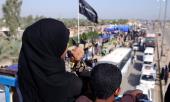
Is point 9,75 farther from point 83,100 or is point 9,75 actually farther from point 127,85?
point 127,85

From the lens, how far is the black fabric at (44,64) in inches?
69.7

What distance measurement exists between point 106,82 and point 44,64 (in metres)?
0.36

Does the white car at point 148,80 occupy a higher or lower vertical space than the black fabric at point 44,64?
lower

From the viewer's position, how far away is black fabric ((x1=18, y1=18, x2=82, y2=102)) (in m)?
1.77

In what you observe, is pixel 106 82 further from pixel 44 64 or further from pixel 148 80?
pixel 148 80

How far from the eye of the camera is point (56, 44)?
5.86 feet

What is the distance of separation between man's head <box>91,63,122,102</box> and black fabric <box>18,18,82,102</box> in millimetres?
161

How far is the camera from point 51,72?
5.84 feet

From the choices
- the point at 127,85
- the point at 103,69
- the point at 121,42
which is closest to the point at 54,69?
the point at 103,69

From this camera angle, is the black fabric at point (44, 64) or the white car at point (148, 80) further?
the white car at point (148, 80)

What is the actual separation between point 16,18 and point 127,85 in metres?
23.0

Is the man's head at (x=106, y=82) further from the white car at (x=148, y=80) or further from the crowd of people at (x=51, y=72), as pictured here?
the white car at (x=148, y=80)

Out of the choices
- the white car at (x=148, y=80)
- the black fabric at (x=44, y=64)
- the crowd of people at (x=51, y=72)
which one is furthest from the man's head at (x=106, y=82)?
the white car at (x=148, y=80)

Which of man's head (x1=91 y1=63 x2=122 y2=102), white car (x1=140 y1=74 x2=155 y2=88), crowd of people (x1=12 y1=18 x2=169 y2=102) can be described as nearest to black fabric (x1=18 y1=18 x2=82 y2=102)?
crowd of people (x1=12 y1=18 x2=169 y2=102)
